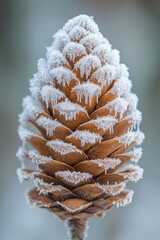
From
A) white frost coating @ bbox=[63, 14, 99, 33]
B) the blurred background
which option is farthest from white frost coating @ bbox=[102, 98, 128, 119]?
the blurred background

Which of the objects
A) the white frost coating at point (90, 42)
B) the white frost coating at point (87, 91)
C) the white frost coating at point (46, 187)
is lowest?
the white frost coating at point (46, 187)

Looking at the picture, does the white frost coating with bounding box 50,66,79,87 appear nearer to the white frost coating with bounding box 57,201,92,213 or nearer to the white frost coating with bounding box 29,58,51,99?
the white frost coating with bounding box 29,58,51,99

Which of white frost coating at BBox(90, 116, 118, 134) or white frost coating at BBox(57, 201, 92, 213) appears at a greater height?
white frost coating at BBox(90, 116, 118, 134)

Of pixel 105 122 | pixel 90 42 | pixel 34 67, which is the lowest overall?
pixel 105 122

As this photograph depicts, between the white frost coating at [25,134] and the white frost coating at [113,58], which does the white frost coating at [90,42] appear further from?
the white frost coating at [25,134]

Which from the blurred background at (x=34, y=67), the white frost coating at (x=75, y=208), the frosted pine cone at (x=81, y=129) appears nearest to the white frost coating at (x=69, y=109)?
the frosted pine cone at (x=81, y=129)

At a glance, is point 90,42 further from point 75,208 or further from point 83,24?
point 75,208

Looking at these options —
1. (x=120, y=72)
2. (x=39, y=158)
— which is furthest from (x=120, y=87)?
(x=39, y=158)
